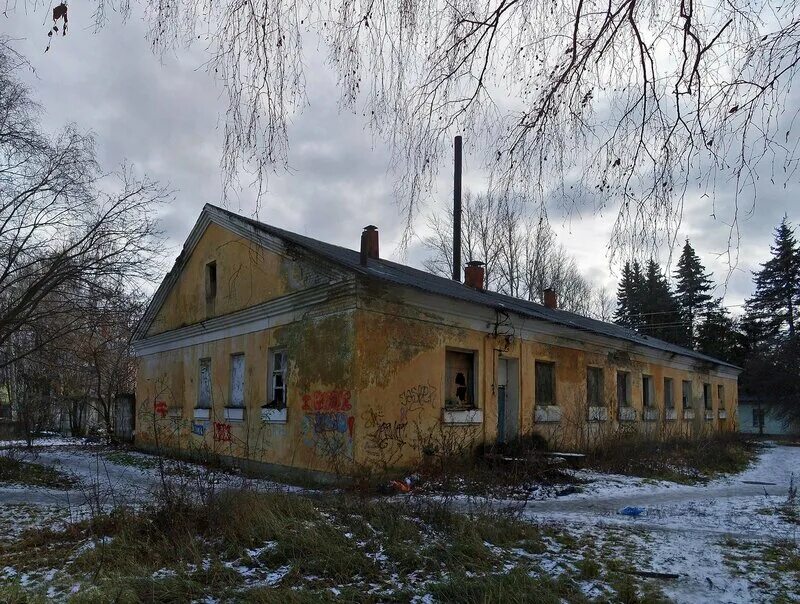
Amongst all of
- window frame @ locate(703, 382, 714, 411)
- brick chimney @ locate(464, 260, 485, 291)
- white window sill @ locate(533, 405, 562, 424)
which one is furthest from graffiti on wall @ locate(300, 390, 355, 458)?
window frame @ locate(703, 382, 714, 411)

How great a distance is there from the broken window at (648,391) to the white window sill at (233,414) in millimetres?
14527

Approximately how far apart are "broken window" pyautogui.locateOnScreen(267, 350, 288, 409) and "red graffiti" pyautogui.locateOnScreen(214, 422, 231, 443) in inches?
77.7

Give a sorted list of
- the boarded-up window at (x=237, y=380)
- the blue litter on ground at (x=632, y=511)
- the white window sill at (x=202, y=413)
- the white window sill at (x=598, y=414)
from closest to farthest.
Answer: the blue litter on ground at (x=632, y=511) → the boarded-up window at (x=237, y=380) → the white window sill at (x=202, y=413) → the white window sill at (x=598, y=414)

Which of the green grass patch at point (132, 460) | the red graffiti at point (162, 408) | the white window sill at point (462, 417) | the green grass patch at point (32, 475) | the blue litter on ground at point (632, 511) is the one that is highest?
the white window sill at point (462, 417)

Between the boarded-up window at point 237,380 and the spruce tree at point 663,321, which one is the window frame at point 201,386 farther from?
the spruce tree at point 663,321

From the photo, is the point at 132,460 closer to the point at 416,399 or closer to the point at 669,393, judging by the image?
the point at 416,399

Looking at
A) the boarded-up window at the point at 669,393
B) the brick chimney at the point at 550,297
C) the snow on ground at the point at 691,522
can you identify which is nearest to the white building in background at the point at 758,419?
the boarded-up window at the point at 669,393

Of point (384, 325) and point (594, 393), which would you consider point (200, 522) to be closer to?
point (384, 325)

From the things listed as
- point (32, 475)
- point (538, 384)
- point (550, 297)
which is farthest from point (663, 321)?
point (32, 475)

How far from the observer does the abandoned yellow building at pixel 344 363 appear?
1184 centimetres

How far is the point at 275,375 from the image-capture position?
1389 cm

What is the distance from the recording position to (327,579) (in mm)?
5348

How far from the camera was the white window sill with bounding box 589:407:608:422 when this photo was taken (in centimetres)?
1787

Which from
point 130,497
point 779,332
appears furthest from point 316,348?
point 779,332
